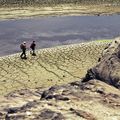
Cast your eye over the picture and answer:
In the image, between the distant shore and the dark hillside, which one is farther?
the dark hillside

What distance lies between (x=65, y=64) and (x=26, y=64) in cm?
321

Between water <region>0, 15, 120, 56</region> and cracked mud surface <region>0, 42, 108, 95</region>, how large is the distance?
12.5 feet

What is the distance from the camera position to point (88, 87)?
514 inches

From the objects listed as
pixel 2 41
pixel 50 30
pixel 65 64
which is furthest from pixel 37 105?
pixel 50 30

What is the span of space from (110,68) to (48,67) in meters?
15.8

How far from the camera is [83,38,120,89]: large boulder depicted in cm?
1530

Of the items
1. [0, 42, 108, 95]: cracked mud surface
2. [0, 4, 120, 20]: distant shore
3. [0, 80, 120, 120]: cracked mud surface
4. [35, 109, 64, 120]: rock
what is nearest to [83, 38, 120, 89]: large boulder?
[0, 80, 120, 120]: cracked mud surface

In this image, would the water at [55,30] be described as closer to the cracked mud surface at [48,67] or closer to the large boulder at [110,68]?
the cracked mud surface at [48,67]

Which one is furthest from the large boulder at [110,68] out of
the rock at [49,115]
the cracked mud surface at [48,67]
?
the cracked mud surface at [48,67]

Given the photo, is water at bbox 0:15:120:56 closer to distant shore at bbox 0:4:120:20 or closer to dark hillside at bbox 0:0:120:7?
distant shore at bbox 0:4:120:20

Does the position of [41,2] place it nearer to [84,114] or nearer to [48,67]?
[48,67]

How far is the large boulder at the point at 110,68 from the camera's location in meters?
15.3

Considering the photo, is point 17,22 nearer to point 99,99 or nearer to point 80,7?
point 80,7

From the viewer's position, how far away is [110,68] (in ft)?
52.2
